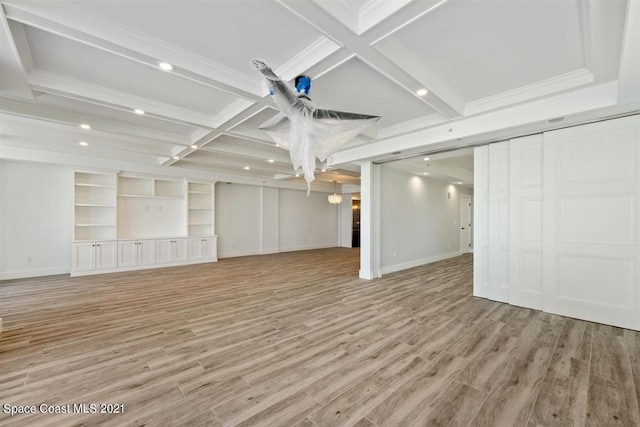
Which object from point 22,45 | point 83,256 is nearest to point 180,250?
point 83,256

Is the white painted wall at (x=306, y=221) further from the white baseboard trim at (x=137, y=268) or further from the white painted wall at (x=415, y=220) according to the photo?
the white painted wall at (x=415, y=220)

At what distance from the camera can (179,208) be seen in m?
7.97

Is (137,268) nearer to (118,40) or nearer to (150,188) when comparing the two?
(150,188)

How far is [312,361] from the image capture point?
2482mm

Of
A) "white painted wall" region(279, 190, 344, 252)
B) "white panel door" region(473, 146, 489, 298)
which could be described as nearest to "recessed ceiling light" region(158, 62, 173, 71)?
"white panel door" region(473, 146, 489, 298)

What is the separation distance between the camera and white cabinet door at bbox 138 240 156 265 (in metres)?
6.86

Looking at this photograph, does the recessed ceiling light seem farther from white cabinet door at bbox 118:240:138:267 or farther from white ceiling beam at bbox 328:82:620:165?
white cabinet door at bbox 118:240:138:267

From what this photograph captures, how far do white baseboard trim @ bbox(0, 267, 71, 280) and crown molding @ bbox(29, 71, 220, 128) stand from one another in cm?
516

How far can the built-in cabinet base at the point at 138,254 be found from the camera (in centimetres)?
610

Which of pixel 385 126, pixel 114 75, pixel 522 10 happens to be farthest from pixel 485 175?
pixel 114 75

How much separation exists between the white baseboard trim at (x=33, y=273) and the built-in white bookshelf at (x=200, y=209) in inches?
117

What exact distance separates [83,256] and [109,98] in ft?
15.4

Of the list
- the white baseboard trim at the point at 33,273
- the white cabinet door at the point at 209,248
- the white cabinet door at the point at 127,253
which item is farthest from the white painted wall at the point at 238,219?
the white baseboard trim at the point at 33,273

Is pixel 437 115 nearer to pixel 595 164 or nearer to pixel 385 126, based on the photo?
pixel 385 126
